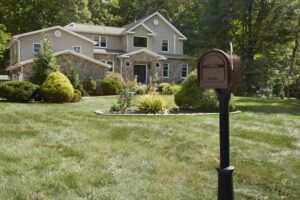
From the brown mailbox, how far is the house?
29.2m

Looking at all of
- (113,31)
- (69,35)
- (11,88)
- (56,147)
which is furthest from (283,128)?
(113,31)

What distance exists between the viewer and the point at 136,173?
23.0ft

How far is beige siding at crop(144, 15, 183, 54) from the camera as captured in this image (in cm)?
4184

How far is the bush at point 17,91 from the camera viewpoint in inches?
742

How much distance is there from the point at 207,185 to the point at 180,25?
44.3m

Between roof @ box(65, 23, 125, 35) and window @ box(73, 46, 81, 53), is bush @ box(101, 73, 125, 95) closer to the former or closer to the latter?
window @ box(73, 46, 81, 53)

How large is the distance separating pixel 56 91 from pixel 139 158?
1192cm

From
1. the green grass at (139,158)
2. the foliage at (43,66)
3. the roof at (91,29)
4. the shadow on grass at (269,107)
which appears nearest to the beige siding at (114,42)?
the roof at (91,29)

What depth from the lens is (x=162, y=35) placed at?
4231 cm

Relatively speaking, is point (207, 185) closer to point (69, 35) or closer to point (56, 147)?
point (56, 147)

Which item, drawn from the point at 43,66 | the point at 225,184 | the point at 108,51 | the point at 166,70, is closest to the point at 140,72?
the point at 166,70

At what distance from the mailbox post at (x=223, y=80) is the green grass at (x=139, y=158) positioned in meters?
1.79

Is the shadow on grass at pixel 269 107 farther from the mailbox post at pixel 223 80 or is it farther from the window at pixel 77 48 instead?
the window at pixel 77 48

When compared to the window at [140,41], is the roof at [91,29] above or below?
above
